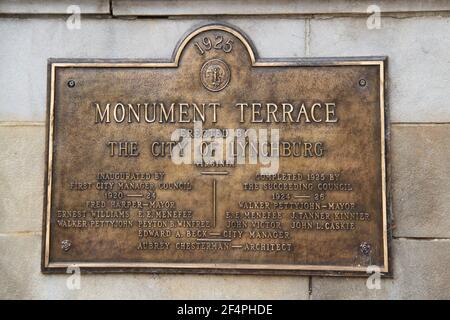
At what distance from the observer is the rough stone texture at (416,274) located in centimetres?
328

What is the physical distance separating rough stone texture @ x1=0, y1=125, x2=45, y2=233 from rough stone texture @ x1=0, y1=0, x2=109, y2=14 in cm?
91

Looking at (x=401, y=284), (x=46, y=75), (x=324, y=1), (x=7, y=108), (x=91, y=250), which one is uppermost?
(x=324, y=1)

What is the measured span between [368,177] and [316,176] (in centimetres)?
38

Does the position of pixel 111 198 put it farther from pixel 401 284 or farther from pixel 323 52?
pixel 401 284

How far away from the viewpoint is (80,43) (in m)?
3.55

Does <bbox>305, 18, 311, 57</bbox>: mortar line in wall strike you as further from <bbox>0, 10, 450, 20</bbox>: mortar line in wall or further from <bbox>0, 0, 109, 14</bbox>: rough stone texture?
<bbox>0, 0, 109, 14</bbox>: rough stone texture

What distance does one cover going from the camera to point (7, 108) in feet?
11.5

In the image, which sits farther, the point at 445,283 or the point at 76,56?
the point at 76,56

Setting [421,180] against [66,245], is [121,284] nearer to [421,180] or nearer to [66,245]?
[66,245]

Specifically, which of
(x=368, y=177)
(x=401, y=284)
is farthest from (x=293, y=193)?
(x=401, y=284)

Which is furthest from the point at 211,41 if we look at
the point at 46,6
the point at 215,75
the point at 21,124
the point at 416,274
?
the point at 416,274

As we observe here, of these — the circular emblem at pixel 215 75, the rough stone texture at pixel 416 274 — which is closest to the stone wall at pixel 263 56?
the rough stone texture at pixel 416 274

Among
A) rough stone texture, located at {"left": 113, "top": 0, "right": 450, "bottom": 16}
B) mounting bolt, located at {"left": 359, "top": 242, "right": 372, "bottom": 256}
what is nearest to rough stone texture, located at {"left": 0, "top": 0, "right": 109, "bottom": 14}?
rough stone texture, located at {"left": 113, "top": 0, "right": 450, "bottom": 16}

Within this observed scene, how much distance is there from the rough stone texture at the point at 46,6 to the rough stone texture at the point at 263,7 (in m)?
0.17
